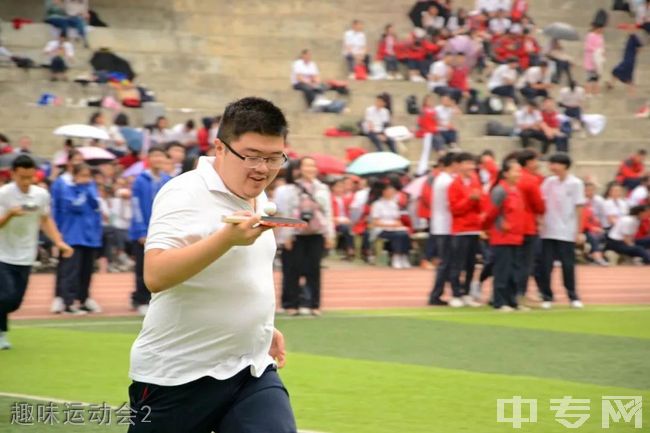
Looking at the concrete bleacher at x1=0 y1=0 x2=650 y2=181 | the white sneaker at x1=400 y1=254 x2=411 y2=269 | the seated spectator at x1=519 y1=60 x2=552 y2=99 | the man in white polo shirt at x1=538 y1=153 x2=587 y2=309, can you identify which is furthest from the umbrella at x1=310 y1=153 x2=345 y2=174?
the man in white polo shirt at x1=538 y1=153 x2=587 y2=309

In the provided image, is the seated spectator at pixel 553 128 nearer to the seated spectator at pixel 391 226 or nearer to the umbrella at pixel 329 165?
the umbrella at pixel 329 165

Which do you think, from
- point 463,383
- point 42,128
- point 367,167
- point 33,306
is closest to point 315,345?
point 463,383

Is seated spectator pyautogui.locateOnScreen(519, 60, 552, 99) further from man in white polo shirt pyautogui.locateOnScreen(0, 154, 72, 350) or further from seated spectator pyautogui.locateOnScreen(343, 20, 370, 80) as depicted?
man in white polo shirt pyautogui.locateOnScreen(0, 154, 72, 350)

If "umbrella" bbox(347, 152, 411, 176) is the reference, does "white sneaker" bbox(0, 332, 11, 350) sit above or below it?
below

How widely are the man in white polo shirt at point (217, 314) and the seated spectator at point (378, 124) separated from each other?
2582 centimetres

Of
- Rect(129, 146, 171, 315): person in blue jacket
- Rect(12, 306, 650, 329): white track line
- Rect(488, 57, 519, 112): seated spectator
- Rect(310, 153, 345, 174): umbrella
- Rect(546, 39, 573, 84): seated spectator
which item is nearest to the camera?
Rect(12, 306, 650, 329): white track line

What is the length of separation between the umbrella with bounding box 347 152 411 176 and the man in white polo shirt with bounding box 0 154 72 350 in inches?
554

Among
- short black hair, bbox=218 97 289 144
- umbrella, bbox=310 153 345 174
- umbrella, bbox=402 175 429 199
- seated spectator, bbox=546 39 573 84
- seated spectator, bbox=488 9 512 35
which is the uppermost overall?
seated spectator, bbox=488 9 512 35

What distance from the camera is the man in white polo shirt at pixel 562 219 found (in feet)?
60.3

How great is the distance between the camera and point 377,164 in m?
27.9

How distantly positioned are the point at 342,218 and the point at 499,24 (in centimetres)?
1333

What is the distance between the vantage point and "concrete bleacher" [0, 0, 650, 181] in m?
30.7

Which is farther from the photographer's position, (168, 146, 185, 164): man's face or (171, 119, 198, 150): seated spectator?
(171, 119, 198, 150): seated spectator

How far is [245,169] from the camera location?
18.7 ft
